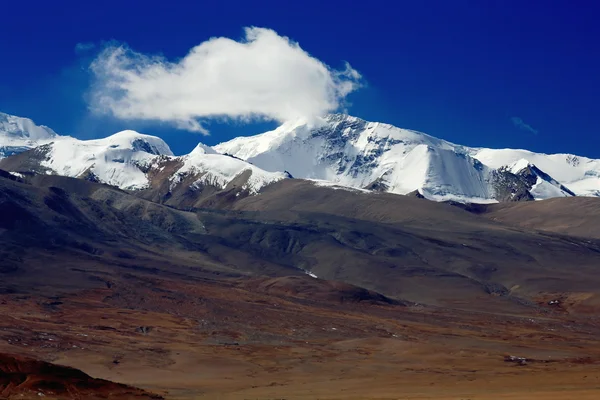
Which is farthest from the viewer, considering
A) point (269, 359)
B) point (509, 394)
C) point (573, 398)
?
point (269, 359)

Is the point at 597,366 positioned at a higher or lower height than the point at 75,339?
higher

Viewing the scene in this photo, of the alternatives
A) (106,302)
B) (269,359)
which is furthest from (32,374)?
(106,302)

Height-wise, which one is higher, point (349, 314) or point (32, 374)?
point (349, 314)

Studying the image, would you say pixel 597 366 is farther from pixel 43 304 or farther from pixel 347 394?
pixel 43 304

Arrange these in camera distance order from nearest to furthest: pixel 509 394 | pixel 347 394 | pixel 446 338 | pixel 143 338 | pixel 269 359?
pixel 509 394 < pixel 347 394 < pixel 269 359 < pixel 143 338 < pixel 446 338

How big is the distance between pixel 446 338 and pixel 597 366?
41.7m

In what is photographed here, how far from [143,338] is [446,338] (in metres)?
49.5

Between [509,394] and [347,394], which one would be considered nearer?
[509,394]

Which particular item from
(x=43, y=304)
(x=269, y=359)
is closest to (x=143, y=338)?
(x=269, y=359)

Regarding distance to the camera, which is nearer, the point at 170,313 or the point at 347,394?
the point at 347,394

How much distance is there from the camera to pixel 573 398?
7731cm

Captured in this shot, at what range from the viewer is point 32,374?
3142 inches

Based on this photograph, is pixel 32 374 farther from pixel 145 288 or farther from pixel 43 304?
pixel 145 288

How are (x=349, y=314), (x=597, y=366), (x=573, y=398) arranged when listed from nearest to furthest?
(x=573, y=398) < (x=597, y=366) < (x=349, y=314)
